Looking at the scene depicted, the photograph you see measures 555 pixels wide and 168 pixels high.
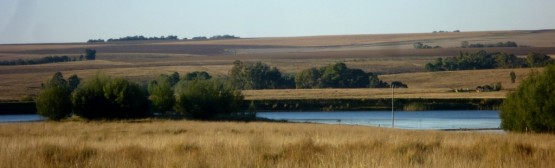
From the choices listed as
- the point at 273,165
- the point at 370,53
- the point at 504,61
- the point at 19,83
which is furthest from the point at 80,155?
the point at 370,53

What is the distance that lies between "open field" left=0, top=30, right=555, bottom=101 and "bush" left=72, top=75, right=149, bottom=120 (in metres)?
35.1

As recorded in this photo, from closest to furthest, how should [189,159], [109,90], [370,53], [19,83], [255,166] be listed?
1. [255,166]
2. [189,159]
3. [109,90]
4. [19,83]
5. [370,53]

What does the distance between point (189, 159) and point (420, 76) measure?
118 m

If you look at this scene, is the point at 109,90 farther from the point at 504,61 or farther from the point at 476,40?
the point at 476,40

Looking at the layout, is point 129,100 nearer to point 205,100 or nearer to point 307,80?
point 205,100

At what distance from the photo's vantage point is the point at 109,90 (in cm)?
6519

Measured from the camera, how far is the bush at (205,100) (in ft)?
228

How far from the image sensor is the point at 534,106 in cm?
4009

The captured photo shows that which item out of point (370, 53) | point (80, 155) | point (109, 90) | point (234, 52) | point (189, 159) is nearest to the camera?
point (189, 159)

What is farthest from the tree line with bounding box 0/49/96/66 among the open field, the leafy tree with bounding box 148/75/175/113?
the leafy tree with bounding box 148/75/175/113

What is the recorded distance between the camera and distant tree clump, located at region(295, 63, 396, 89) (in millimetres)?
126562

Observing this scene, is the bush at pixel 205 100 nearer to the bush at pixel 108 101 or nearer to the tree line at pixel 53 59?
the bush at pixel 108 101

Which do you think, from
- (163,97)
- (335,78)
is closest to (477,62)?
(335,78)

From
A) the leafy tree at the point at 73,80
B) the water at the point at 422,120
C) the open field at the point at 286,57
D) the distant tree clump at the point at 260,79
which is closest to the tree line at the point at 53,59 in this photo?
the open field at the point at 286,57
